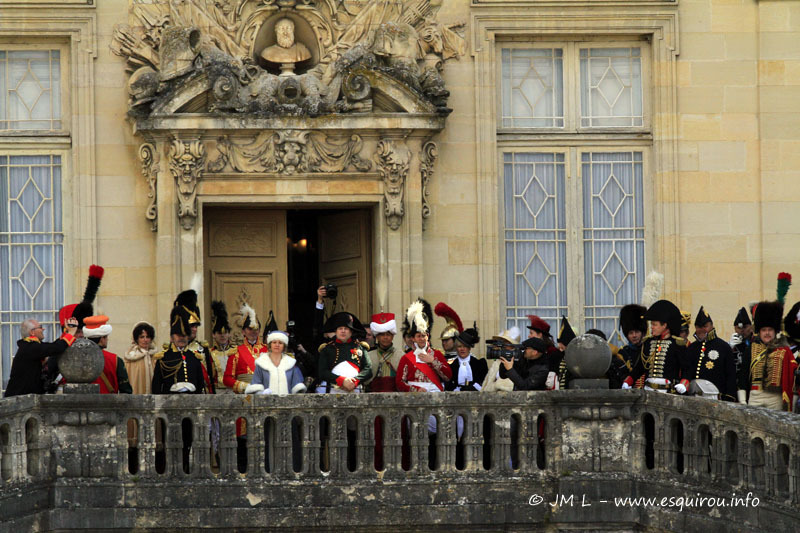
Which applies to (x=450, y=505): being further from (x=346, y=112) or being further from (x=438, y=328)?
(x=346, y=112)

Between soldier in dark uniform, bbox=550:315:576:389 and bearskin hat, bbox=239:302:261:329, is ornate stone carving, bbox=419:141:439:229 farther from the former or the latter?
bearskin hat, bbox=239:302:261:329

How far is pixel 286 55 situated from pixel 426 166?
177 cm

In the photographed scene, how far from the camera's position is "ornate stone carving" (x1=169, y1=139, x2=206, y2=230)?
17.0 m

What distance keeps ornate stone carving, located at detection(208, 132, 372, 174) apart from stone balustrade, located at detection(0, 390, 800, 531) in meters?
4.01

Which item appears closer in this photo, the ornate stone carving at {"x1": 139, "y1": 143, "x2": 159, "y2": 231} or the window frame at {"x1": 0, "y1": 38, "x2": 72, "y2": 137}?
the ornate stone carving at {"x1": 139, "y1": 143, "x2": 159, "y2": 231}

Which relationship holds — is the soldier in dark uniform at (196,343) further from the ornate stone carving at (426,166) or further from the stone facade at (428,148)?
the ornate stone carving at (426,166)

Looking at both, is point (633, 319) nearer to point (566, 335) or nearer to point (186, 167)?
point (566, 335)

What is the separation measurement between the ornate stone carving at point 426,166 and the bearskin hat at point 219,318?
2.18 m

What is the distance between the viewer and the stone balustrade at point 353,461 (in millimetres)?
13461

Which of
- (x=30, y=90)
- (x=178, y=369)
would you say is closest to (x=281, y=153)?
(x=30, y=90)

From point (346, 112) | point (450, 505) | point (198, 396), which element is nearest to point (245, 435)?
point (198, 396)

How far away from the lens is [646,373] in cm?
1430

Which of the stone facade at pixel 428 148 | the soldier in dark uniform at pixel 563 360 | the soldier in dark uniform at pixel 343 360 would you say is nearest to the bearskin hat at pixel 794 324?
the soldier in dark uniform at pixel 563 360

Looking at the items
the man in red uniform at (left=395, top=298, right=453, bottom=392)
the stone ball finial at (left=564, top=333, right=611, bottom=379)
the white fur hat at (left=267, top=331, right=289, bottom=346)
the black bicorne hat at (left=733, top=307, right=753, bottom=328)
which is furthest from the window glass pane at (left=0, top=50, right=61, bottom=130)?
the black bicorne hat at (left=733, top=307, right=753, bottom=328)
